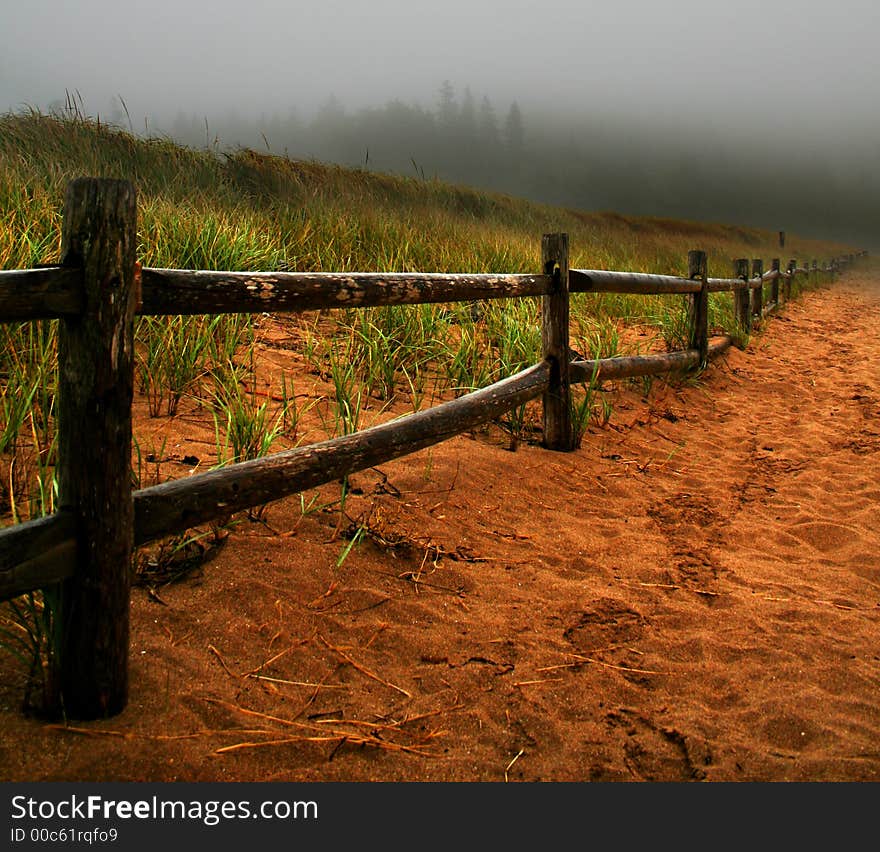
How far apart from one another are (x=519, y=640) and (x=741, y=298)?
24.1 feet

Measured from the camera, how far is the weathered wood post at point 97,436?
1551 mm

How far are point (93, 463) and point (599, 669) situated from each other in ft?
4.88

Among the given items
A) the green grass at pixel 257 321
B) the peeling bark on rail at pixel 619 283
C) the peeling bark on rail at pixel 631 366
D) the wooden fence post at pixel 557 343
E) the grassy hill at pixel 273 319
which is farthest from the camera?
the peeling bark on rail at pixel 631 366

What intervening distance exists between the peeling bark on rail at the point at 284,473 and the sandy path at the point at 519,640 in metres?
0.36

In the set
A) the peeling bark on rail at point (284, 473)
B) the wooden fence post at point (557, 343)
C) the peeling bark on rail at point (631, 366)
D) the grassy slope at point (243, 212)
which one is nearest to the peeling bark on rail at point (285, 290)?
the peeling bark on rail at point (284, 473)

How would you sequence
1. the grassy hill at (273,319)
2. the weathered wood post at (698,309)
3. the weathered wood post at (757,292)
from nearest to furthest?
the grassy hill at (273,319) < the weathered wood post at (698,309) < the weathered wood post at (757,292)

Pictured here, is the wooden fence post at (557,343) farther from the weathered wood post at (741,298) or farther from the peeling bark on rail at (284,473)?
the weathered wood post at (741,298)

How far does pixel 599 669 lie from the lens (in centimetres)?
215

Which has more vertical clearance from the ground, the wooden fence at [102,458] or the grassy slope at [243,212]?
the grassy slope at [243,212]

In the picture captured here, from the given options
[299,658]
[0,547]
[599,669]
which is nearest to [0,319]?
[0,547]

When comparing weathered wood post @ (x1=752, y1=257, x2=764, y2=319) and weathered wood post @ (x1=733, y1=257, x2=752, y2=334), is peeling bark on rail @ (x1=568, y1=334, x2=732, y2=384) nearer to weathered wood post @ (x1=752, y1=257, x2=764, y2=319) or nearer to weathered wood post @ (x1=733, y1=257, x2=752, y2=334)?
weathered wood post @ (x1=733, y1=257, x2=752, y2=334)

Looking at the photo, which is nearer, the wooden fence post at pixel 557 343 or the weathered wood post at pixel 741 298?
the wooden fence post at pixel 557 343

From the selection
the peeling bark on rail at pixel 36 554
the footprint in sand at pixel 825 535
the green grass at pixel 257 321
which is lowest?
the footprint in sand at pixel 825 535

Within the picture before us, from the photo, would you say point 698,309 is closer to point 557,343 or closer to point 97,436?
point 557,343
